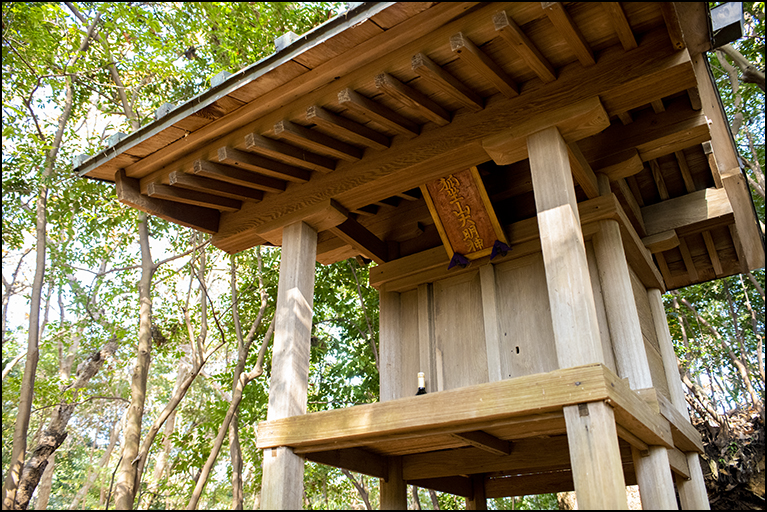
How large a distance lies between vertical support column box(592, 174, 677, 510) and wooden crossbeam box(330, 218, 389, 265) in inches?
79.1

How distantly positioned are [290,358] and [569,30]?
275cm

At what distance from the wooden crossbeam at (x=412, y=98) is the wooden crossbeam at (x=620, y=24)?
1166 millimetres

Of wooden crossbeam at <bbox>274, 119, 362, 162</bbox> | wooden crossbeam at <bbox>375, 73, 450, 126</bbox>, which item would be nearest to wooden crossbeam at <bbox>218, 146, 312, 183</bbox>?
wooden crossbeam at <bbox>274, 119, 362, 162</bbox>

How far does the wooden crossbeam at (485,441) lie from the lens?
3.56m

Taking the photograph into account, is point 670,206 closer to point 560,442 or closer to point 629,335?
point 629,335

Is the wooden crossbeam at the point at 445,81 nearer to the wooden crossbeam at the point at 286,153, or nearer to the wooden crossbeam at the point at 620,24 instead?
the wooden crossbeam at the point at 620,24

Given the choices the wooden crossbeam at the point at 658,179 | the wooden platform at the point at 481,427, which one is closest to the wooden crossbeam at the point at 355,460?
Result: the wooden platform at the point at 481,427

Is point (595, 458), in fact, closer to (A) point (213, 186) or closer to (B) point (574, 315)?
(B) point (574, 315)

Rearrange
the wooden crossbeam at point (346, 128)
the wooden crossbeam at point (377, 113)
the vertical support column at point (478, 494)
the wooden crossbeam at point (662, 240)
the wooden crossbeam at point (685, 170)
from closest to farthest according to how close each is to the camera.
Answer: the wooden crossbeam at point (377, 113) < the wooden crossbeam at point (346, 128) < the wooden crossbeam at point (685, 170) < the wooden crossbeam at point (662, 240) < the vertical support column at point (478, 494)

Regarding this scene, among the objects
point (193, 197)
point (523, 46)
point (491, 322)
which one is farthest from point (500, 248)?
point (193, 197)

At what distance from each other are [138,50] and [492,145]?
7.29 meters

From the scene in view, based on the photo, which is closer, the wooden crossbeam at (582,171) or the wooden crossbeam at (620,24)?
the wooden crossbeam at (620,24)

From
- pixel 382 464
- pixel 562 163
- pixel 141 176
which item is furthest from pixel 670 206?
pixel 141 176

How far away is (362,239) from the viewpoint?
5223mm
